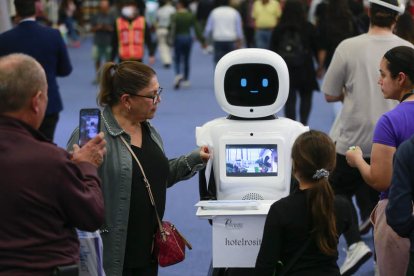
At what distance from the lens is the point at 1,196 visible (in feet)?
10.3

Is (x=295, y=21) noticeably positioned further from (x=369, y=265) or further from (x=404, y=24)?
(x=369, y=265)

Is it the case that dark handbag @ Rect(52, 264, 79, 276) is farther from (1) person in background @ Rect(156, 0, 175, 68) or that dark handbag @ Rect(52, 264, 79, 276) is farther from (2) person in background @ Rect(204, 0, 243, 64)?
(1) person in background @ Rect(156, 0, 175, 68)

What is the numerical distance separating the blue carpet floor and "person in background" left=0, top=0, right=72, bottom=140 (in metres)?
1.31

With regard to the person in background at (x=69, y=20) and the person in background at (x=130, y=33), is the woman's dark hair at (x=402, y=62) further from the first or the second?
the person in background at (x=69, y=20)

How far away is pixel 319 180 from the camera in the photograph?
12.3 feet

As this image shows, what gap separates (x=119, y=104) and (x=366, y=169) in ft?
3.86

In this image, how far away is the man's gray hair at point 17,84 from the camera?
3.17m

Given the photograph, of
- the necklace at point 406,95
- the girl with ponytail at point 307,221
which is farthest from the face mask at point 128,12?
the girl with ponytail at point 307,221

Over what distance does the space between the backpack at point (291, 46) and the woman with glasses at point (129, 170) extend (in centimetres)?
527

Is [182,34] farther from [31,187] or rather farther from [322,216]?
[31,187]

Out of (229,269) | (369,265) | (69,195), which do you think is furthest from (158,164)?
(369,265)

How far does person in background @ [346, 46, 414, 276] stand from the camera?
4.17m

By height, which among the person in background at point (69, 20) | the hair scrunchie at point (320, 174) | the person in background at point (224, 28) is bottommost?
the person in background at point (69, 20)

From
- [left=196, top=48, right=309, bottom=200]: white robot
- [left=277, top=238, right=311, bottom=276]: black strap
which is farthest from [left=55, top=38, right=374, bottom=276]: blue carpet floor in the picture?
[left=277, top=238, right=311, bottom=276]: black strap
